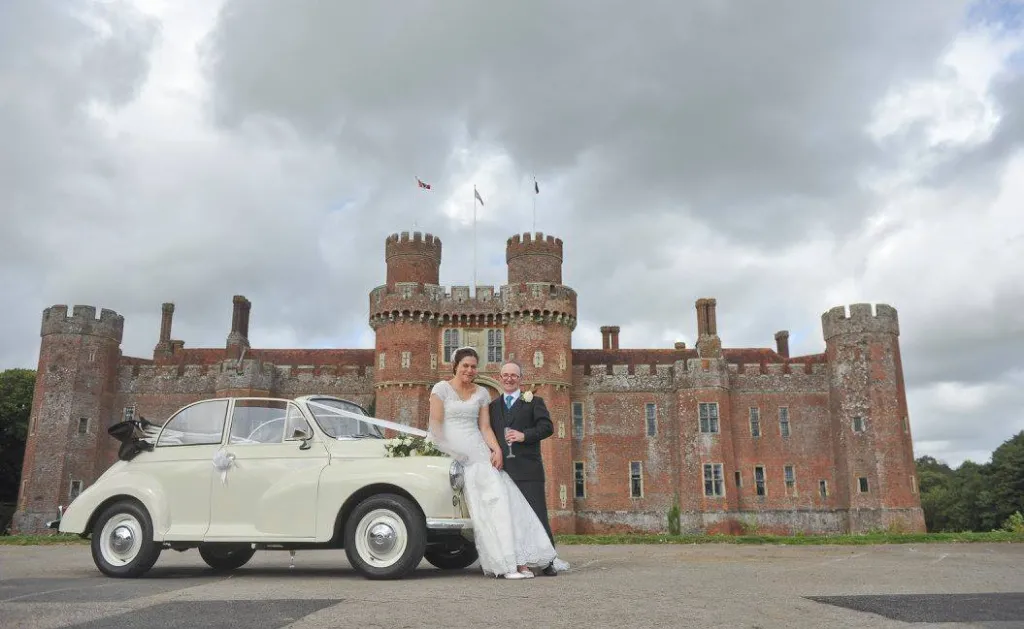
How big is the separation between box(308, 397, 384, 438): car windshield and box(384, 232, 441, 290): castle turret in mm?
30150

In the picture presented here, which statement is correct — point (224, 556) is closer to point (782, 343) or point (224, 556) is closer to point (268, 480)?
point (268, 480)

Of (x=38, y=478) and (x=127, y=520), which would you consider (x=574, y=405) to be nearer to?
(x=38, y=478)

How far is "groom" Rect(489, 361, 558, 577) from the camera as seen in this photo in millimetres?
9016

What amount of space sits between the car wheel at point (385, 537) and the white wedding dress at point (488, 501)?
2.14 feet

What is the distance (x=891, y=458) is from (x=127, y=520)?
121 feet

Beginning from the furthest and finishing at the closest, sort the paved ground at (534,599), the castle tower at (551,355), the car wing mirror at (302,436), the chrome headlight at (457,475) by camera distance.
A: the castle tower at (551,355) → the car wing mirror at (302,436) → the chrome headlight at (457,475) → the paved ground at (534,599)

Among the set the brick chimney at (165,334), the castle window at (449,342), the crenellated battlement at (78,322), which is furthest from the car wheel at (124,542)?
the brick chimney at (165,334)

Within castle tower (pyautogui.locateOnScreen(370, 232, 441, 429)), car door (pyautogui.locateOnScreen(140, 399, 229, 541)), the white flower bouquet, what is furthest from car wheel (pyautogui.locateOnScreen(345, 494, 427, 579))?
castle tower (pyautogui.locateOnScreen(370, 232, 441, 429))

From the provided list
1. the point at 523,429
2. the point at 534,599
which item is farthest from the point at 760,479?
the point at 534,599

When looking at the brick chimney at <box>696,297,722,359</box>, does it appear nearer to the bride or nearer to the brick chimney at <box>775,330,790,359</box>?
the brick chimney at <box>775,330,790,359</box>

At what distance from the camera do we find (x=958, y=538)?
19.5 m

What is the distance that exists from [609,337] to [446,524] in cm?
4000

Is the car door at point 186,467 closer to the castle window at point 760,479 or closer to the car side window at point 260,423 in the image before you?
the car side window at point 260,423

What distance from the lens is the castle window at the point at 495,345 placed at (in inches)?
1495
